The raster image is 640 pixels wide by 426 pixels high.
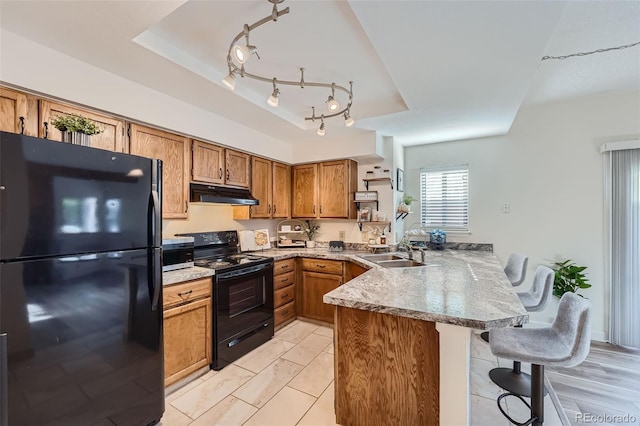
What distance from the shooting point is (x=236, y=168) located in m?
3.21

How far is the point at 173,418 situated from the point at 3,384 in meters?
1.04

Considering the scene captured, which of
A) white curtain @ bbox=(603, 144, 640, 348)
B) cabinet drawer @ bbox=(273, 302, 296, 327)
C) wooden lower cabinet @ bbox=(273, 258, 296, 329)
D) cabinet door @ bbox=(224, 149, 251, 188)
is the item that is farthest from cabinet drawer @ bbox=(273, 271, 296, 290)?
white curtain @ bbox=(603, 144, 640, 348)

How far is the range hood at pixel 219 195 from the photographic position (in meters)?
2.66

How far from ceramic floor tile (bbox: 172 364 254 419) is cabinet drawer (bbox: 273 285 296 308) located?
89 centimetres

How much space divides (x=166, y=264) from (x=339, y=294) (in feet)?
5.01

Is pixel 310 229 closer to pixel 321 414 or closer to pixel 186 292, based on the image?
pixel 186 292

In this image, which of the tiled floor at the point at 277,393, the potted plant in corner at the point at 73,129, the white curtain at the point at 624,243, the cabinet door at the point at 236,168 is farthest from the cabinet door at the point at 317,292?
the white curtain at the point at 624,243

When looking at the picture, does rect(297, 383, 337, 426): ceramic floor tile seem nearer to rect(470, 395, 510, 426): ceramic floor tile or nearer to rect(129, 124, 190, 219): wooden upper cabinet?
rect(470, 395, 510, 426): ceramic floor tile

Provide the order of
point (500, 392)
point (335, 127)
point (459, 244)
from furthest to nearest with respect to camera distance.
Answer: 1. point (459, 244)
2. point (335, 127)
3. point (500, 392)

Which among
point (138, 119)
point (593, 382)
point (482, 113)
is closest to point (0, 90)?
point (138, 119)

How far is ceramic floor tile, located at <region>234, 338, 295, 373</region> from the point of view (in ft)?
8.32

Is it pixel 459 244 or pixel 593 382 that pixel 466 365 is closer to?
pixel 593 382

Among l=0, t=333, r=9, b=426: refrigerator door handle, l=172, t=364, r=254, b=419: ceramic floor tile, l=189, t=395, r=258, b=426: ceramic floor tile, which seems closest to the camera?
l=0, t=333, r=9, b=426: refrigerator door handle

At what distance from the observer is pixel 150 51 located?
69.7 inches
